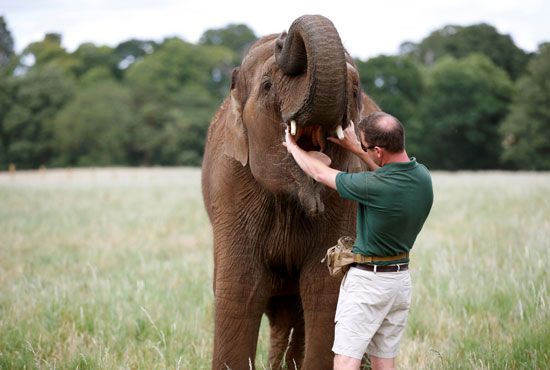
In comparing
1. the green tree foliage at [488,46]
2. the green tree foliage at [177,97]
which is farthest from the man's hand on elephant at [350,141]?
the green tree foliage at [488,46]

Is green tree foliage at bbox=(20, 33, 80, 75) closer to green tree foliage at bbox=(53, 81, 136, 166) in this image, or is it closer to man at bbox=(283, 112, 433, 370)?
green tree foliage at bbox=(53, 81, 136, 166)

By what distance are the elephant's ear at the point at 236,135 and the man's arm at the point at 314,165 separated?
59 cm

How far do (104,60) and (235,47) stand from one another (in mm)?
22558

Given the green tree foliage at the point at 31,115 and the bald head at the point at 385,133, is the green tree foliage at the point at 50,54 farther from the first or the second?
the bald head at the point at 385,133

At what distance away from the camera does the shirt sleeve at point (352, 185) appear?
3.18 meters

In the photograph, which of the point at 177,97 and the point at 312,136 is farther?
the point at 177,97

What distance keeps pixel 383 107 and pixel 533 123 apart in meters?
14.3

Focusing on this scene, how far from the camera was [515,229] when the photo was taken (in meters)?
10.8

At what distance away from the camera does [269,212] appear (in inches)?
155

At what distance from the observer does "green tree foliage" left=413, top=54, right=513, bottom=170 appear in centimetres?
5869

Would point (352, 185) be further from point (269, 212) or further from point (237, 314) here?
point (237, 314)

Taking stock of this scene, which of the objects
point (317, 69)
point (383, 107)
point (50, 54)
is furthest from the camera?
point (50, 54)

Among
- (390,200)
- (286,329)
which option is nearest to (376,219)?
(390,200)

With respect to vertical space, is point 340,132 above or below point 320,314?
above
